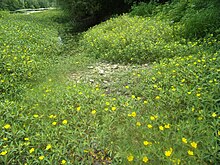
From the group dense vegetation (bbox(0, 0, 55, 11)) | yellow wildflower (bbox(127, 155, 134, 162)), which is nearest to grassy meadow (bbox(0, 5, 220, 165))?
yellow wildflower (bbox(127, 155, 134, 162))

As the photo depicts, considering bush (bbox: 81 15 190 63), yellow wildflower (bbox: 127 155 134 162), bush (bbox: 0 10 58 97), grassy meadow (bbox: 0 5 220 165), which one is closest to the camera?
yellow wildflower (bbox: 127 155 134 162)

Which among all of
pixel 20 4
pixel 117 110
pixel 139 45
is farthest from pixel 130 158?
pixel 20 4

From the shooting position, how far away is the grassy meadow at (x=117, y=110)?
1929 mm

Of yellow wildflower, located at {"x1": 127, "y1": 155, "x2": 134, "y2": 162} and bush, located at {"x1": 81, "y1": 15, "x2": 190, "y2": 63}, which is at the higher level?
bush, located at {"x1": 81, "y1": 15, "x2": 190, "y2": 63}

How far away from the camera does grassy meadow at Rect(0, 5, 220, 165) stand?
193 centimetres

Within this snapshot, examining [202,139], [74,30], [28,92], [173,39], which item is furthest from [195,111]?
[74,30]

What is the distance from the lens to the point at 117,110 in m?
2.54

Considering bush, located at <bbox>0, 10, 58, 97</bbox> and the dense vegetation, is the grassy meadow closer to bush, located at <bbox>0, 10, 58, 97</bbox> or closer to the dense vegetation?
bush, located at <bbox>0, 10, 58, 97</bbox>

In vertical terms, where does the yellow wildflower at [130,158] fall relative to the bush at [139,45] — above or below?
below

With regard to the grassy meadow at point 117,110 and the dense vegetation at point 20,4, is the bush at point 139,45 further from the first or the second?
the dense vegetation at point 20,4

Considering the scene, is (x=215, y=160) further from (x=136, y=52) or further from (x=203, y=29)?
(x=203, y=29)

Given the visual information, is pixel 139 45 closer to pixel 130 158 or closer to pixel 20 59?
pixel 20 59

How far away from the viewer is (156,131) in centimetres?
212

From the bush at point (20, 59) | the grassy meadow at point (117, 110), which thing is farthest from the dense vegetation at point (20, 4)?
the grassy meadow at point (117, 110)
